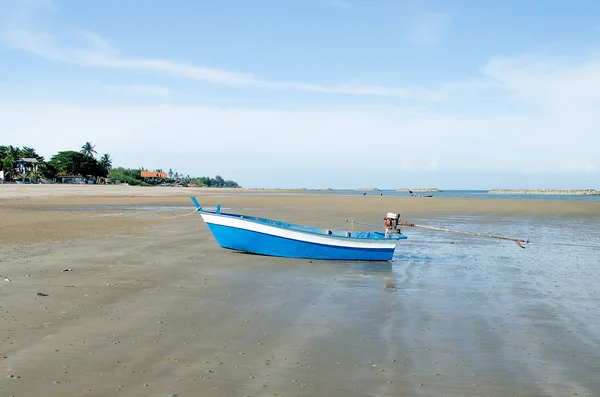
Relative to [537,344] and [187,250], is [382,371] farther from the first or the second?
[187,250]

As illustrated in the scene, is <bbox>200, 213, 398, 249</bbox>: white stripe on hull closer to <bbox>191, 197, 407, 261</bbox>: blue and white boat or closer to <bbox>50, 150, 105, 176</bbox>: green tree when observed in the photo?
<bbox>191, 197, 407, 261</bbox>: blue and white boat

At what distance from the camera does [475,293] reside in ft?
34.4

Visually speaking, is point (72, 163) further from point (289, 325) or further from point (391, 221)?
point (289, 325)

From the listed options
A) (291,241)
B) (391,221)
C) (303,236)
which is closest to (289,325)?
(303,236)

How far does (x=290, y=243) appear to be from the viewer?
14.7 m

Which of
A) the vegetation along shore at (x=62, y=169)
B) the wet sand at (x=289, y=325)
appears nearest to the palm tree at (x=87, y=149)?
the vegetation along shore at (x=62, y=169)

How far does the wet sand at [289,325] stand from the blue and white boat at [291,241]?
358 mm

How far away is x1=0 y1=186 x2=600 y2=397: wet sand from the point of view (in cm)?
549

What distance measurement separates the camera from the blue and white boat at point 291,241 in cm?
1439

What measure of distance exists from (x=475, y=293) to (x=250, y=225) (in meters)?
6.64

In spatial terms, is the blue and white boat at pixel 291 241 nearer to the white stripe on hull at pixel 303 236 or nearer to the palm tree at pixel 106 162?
the white stripe on hull at pixel 303 236

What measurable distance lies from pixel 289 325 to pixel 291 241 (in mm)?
6930

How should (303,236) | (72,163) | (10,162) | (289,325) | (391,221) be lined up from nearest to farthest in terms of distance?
(289,325) < (303,236) < (391,221) < (10,162) < (72,163)

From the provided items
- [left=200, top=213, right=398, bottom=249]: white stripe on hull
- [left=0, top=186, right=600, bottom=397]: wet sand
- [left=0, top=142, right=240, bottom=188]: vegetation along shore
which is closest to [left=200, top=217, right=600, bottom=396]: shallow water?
[left=0, top=186, right=600, bottom=397]: wet sand
